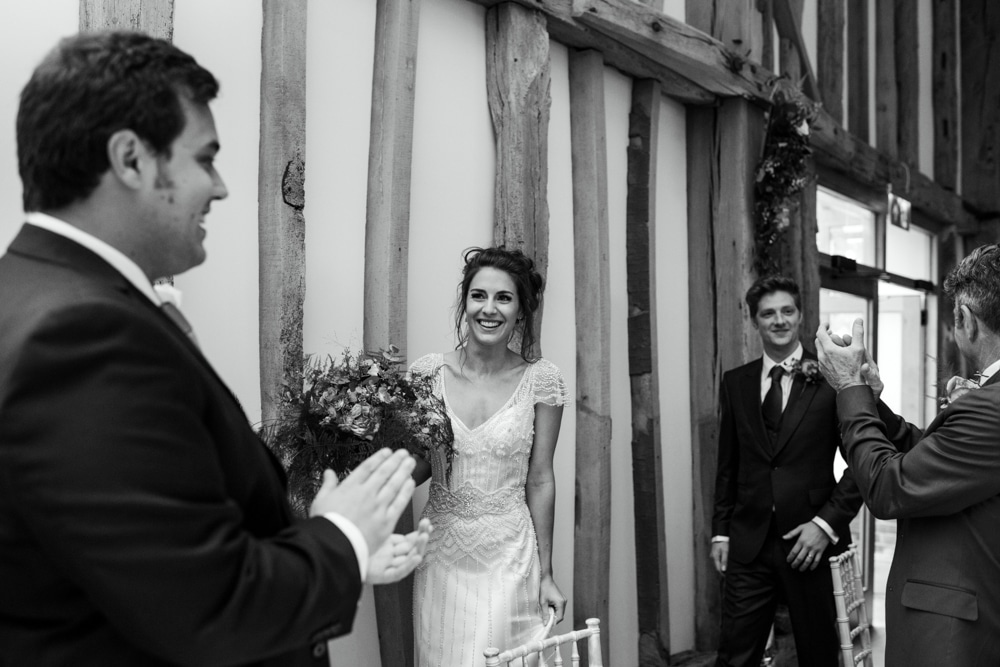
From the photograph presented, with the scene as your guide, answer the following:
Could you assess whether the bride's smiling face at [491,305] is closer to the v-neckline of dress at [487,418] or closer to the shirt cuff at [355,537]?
the v-neckline of dress at [487,418]

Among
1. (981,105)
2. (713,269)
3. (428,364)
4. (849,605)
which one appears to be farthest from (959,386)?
(981,105)

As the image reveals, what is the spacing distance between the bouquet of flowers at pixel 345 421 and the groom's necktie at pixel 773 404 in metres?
1.86

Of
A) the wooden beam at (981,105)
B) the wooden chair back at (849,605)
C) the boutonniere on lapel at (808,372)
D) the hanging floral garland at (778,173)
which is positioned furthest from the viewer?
the wooden beam at (981,105)

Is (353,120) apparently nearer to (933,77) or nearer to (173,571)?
(173,571)

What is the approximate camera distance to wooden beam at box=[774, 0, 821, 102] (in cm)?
558

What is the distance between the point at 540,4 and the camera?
12.1 ft

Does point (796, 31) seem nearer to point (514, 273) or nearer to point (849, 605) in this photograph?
point (514, 273)

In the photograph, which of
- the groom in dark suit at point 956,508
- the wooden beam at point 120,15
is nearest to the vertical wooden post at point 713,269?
the groom in dark suit at point 956,508

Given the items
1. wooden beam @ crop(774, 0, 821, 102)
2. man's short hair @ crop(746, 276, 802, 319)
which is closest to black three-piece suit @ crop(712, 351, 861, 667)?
man's short hair @ crop(746, 276, 802, 319)

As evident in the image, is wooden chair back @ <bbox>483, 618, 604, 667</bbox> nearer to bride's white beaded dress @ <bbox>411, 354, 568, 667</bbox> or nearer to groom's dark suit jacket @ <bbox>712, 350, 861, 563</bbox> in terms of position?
bride's white beaded dress @ <bbox>411, 354, 568, 667</bbox>

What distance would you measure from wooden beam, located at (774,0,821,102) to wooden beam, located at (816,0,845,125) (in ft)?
1.24

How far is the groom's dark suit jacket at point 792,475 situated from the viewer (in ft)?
12.6

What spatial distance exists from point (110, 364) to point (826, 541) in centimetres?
334

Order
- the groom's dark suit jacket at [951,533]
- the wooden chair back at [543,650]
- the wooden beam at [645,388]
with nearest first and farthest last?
1. the wooden chair back at [543,650]
2. the groom's dark suit jacket at [951,533]
3. the wooden beam at [645,388]
